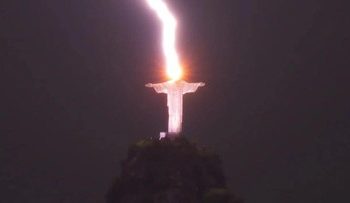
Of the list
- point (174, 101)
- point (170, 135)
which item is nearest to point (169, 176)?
point (170, 135)

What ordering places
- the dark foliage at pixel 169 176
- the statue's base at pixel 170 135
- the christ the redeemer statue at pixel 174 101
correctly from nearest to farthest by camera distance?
the dark foliage at pixel 169 176 → the statue's base at pixel 170 135 → the christ the redeemer statue at pixel 174 101

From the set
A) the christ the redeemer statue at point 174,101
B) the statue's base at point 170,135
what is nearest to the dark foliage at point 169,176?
the statue's base at point 170,135

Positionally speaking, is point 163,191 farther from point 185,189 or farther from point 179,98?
point 179,98

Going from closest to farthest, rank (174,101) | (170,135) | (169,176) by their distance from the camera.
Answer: (169,176) → (170,135) → (174,101)

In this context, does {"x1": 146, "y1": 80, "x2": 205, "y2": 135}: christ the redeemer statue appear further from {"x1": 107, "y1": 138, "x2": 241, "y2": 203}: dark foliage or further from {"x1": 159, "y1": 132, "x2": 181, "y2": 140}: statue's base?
{"x1": 107, "y1": 138, "x2": 241, "y2": 203}: dark foliage

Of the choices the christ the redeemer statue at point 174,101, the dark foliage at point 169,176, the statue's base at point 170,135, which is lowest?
the dark foliage at point 169,176

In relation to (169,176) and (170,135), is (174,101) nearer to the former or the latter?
(170,135)

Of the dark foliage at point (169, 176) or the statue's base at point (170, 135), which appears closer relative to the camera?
the dark foliage at point (169, 176)

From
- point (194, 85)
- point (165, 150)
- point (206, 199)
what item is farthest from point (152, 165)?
point (194, 85)

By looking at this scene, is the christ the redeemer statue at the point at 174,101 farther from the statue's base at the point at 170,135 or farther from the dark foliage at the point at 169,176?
the dark foliage at the point at 169,176

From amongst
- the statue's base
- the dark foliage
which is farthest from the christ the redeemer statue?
the dark foliage
